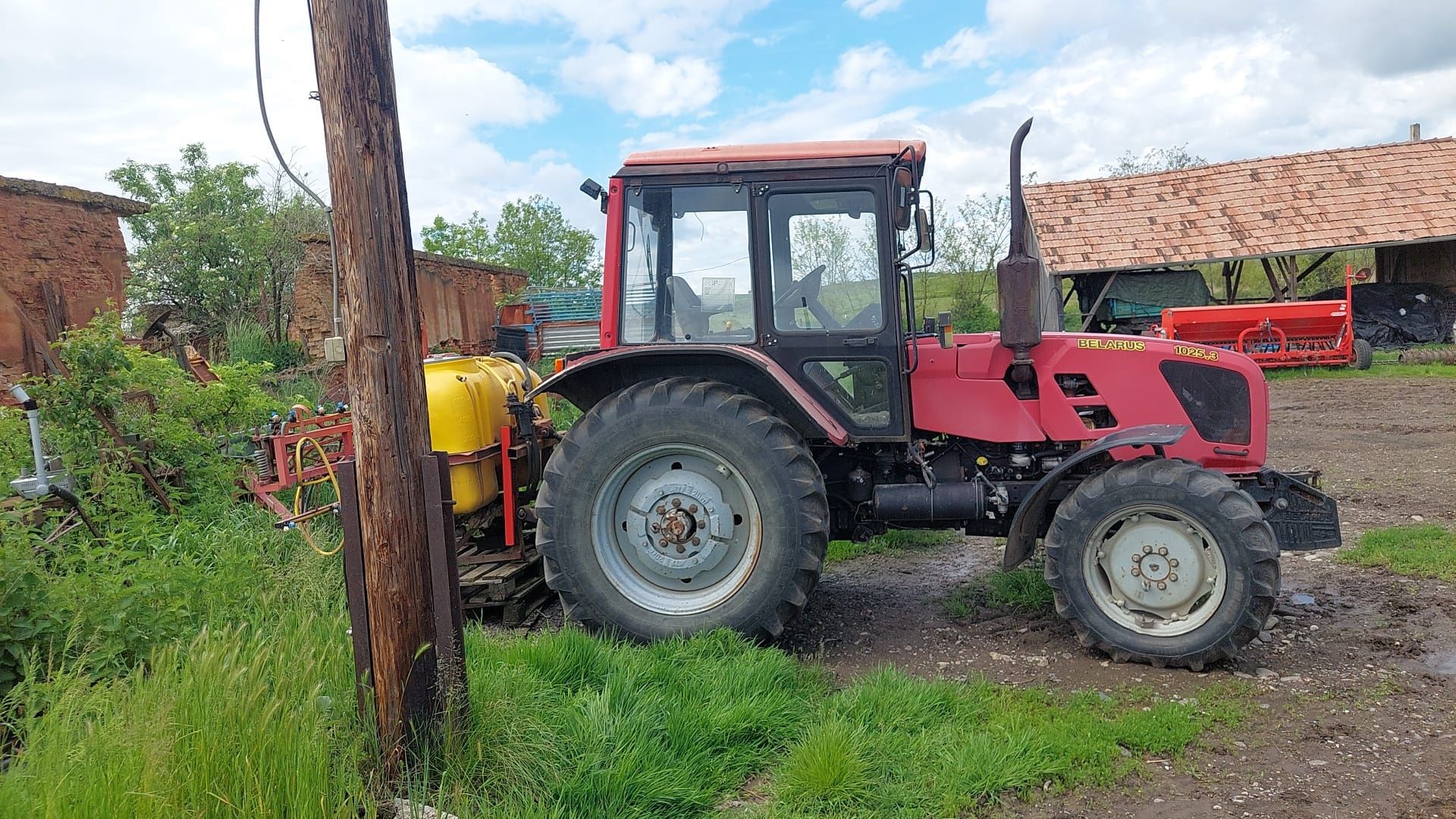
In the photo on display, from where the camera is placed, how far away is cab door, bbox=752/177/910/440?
180 inches

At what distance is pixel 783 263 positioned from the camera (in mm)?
4613

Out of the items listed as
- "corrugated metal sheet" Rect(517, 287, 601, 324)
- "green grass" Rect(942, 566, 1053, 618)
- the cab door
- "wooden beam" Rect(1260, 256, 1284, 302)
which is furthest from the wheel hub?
"wooden beam" Rect(1260, 256, 1284, 302)

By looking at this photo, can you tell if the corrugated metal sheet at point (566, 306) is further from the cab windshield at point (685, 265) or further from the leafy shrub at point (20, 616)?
the leafy shrub at point (20, 616)

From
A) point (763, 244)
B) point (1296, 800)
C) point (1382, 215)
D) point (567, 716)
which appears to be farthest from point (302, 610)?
point (1382, 215)

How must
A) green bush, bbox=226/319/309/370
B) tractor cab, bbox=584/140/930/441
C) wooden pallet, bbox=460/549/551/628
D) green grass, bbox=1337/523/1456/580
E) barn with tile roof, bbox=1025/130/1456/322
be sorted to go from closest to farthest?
tractor cab, bbox=584/140/930/441, wooden pallet, bbox=460/549/551/628, green grass, bbox=1337/523/1456/580, green bush, bbox=226/319/309/370, barn with tile roof, bbox=1025/130/1456/322

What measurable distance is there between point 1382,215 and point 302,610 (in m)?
19.0

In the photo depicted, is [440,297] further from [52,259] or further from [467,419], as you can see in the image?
[467,419]

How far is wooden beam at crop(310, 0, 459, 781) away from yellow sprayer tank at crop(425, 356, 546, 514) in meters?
1.94

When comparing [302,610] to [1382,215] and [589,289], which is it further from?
[1382,215]

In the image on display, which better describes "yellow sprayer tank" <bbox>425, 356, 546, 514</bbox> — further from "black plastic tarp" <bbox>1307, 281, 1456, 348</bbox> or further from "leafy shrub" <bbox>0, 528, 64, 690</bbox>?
"black plastic tarp" <bbox>1307, 281, 1456, 348</bbox>

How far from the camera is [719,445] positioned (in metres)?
4.38

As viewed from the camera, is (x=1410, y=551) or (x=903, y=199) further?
(x=1410, y=551)

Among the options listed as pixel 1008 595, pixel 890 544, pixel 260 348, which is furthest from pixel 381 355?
pixel 260 348

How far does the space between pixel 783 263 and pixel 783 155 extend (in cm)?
53
